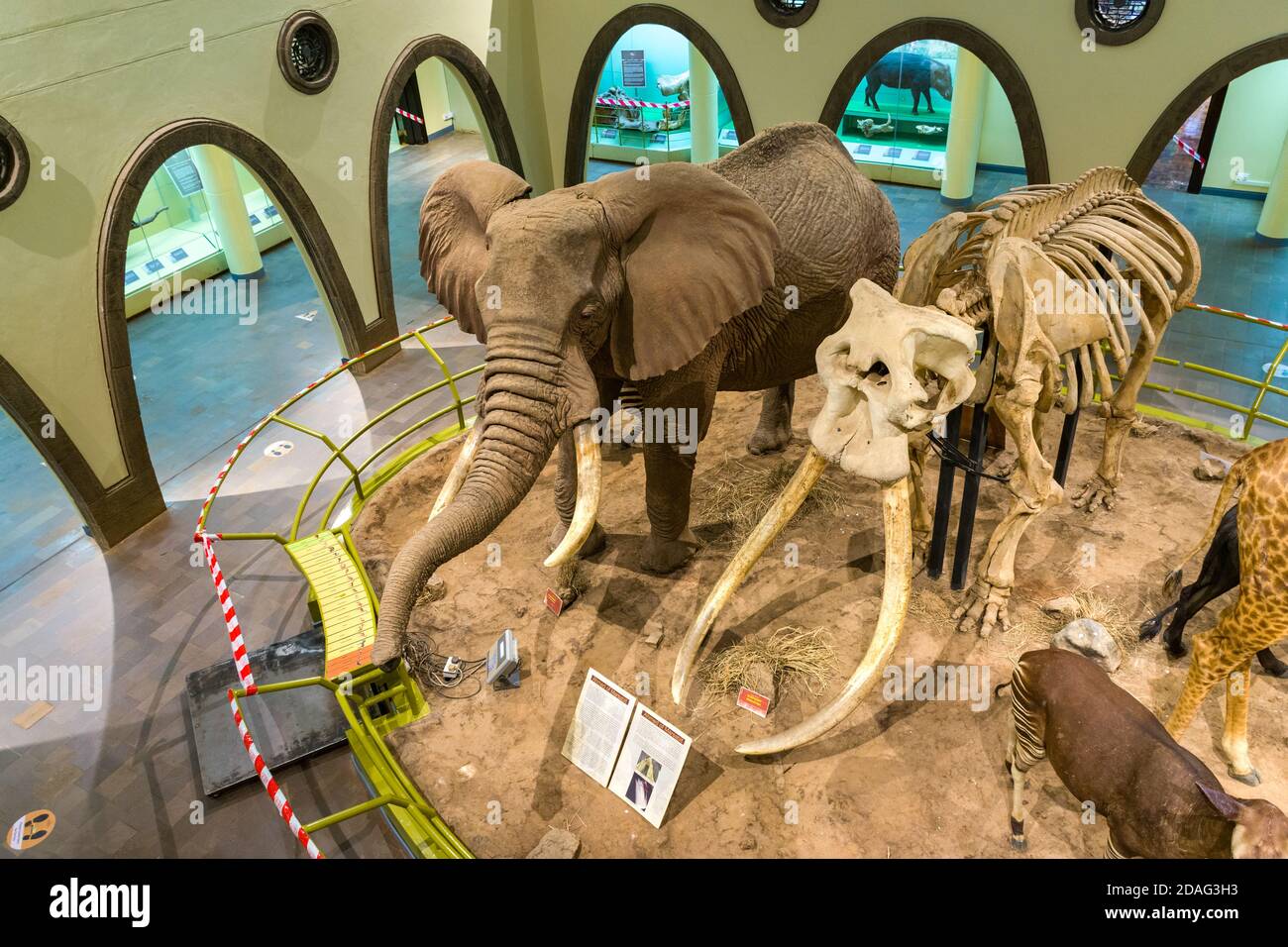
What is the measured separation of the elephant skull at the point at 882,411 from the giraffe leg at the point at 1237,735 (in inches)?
73.8

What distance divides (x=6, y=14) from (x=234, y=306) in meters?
5.51

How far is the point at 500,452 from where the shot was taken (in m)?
4.67

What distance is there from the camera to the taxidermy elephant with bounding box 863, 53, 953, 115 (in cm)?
1308

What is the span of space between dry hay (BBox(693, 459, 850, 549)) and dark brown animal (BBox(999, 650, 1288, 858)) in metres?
2.60

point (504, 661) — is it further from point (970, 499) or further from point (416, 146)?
point (416, 146)

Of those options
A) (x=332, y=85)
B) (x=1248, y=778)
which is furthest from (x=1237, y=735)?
(x=332, y=85)

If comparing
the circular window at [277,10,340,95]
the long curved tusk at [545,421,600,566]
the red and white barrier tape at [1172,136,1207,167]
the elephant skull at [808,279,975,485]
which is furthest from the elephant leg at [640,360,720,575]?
the red and white barrier tape at [1172,136,1207,167]

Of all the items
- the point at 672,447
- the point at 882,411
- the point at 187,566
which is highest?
the point at 882,411

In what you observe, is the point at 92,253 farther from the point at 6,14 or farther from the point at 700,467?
the point at 700,467

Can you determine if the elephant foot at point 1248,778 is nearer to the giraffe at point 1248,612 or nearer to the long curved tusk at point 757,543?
the giraffe at point 1248,612

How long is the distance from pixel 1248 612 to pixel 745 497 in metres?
3.52

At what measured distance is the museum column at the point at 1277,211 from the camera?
35.3 feet

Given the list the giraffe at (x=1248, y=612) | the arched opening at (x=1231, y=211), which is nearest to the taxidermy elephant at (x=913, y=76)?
the arched opening at (x=1231, y=211)

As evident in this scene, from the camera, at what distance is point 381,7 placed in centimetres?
977
